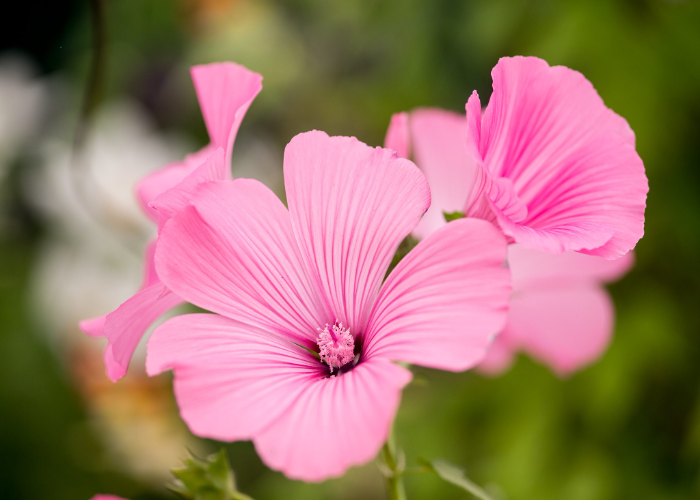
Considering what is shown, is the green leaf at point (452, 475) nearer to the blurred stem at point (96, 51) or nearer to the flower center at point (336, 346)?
the flower center at point (336, 346)

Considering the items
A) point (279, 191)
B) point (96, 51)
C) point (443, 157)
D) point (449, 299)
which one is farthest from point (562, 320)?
point (279, 191)

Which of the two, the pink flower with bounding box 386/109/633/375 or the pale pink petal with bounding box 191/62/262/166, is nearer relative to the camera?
the pale pink petal with bounding box 191/62/262/166

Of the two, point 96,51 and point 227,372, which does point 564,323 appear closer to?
point 227,372

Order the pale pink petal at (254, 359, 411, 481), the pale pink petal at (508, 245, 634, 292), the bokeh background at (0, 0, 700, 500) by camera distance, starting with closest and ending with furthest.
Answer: the pale pink petal at (254, 359, 411, 481)
the pale pink petal at (508, 245, 634, 292)
the bokeh background at (0, 0, 700, 500)

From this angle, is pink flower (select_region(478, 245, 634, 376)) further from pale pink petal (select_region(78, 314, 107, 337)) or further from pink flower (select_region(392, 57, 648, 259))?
pale pink petal (select_region(78, 314, 107, 337))

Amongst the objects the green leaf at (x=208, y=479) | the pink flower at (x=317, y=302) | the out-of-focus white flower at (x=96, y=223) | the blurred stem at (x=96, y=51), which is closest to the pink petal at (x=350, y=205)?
the pink flower at (x=317, y=302)

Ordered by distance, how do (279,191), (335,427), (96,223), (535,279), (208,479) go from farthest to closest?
1. (279,191)
2. (96,223)
3. (535,279)
4. (208,479)
5. (335,427)

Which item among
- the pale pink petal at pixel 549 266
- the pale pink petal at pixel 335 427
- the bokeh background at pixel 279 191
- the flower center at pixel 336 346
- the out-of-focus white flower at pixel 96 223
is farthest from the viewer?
the out-of-focus white flower at pixel 96 223

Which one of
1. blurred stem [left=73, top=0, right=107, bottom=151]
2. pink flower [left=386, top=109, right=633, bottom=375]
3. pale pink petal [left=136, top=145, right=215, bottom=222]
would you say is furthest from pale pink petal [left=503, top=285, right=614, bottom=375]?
blurred stem [left=73, top=0, right=107, bottom=151]

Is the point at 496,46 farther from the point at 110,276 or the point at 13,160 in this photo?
the point at 13,160
